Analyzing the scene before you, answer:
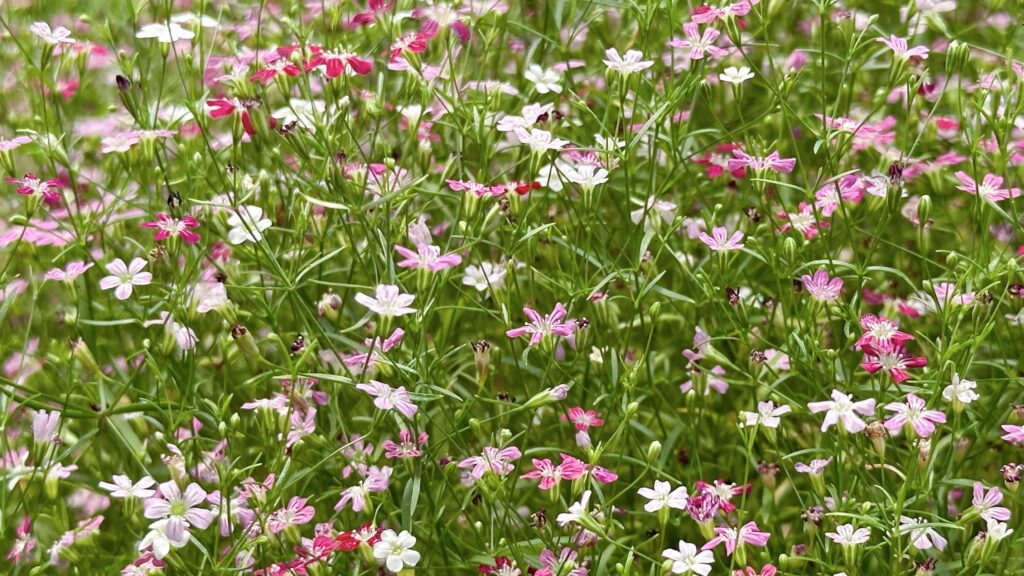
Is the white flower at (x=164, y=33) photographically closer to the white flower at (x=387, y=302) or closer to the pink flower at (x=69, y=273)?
the pink flower at (x=69, y=273)

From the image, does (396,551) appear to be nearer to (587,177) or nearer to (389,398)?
(389,398)

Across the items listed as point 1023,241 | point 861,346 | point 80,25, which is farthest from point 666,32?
point 80,25

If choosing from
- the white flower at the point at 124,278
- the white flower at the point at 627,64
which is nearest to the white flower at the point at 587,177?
the white flower at the point at 627,64

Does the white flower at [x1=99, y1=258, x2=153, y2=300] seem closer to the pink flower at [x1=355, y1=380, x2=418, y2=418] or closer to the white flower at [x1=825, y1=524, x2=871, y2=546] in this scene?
the pink flower at [x1=355, y1=380, x2=418, y2=418]

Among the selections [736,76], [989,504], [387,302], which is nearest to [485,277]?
[387,302]

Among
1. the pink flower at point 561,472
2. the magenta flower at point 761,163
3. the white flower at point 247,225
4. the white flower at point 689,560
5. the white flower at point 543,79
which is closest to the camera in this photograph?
the white flower at point 689,560

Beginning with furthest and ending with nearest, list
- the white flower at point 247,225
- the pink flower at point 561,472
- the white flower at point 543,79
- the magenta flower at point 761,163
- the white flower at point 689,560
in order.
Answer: the white flower at point 543,79 < the magenta flower at point 761,163 < the white flower at point 247,225 < the pink flower at point 561,472 < the white flower at point 689,560
